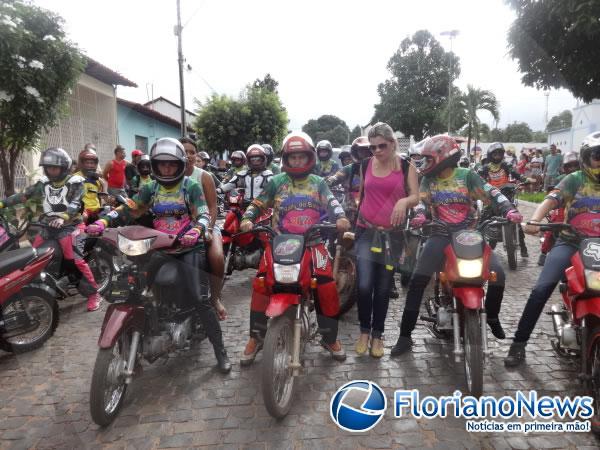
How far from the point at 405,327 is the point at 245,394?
159cm

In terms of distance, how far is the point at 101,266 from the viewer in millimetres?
6523

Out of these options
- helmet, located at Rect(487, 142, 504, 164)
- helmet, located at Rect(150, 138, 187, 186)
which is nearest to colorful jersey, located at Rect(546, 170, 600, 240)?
helmet, located at Rect(150, 138, 187, 186)

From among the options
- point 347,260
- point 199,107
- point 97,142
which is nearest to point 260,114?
point 199,107

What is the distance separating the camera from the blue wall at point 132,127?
18.9 metres

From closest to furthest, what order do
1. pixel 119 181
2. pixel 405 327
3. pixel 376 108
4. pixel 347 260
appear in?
pixel 405 327
pixel 347 260
pixel 119 181
pixel 376 108

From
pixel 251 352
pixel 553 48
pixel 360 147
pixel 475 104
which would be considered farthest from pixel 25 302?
pixel 475 104

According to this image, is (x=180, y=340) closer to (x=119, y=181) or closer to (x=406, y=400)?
(x=406, y=400)

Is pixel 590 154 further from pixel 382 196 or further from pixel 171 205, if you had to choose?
pixel 171 205

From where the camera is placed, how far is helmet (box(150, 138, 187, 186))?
3781mm

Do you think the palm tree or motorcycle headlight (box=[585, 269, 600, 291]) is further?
the palm tree

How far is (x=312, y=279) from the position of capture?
11.7 feet

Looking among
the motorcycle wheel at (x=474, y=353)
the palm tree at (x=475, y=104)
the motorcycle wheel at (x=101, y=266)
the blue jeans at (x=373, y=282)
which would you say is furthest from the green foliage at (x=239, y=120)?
the motorcycle wheel at (x=474, y=353)

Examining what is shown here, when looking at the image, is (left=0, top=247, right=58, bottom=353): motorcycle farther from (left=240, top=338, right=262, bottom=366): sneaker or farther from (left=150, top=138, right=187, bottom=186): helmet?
(left=240, top=338, right=262, bottom=366): sneaker

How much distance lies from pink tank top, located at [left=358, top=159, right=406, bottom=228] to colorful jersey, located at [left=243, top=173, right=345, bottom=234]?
43cm
